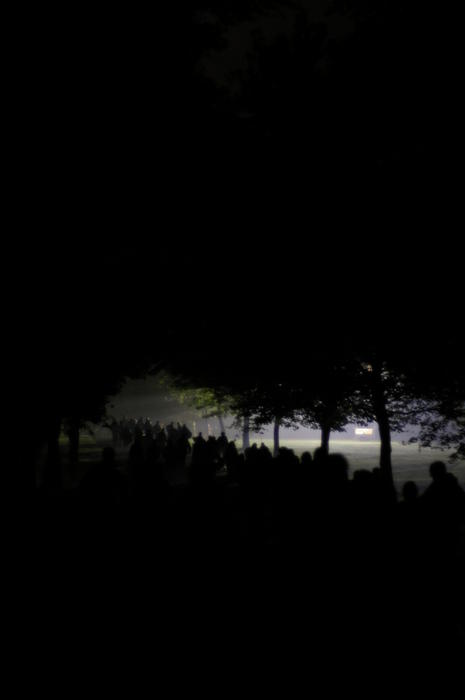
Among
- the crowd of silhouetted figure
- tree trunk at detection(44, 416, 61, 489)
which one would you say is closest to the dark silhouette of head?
the crowd of silhouetted figure

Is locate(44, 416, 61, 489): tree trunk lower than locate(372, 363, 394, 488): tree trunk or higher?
lower

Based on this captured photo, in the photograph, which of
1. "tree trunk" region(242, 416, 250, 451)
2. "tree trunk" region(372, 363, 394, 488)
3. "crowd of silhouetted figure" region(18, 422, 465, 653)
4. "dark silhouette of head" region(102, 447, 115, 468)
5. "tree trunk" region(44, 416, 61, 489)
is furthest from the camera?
"tree trunk" region(242, 416, 250, 451)

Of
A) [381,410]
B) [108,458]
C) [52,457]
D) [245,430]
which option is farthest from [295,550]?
[245,430]

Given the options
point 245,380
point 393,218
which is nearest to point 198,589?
point 393,218

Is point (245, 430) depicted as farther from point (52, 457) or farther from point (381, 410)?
point (381, 410)

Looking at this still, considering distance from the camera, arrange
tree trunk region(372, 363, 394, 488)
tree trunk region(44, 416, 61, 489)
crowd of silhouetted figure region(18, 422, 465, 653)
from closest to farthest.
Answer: crowd of silhouetted figure region(18, 422, 465, 653) < tree trunk region(372, 363, 394, 488) < tree trunk region(44, 416, 61, 489)

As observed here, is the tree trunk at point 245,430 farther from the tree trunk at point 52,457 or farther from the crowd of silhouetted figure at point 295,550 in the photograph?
the crowd of silhouetted figure at point 295,550

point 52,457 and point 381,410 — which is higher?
point 381,410

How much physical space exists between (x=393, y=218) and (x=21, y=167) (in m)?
5.93

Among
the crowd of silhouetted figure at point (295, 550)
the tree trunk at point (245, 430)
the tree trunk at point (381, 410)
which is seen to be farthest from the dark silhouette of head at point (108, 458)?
the tree trunk at point (245, 430)

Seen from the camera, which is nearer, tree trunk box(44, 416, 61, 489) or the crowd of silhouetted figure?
the crowd of silhouetted figure

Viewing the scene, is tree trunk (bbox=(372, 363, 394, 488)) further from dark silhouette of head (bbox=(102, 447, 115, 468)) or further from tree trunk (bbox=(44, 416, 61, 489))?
tree trunk (bbox=(44, 416, 61, 489))

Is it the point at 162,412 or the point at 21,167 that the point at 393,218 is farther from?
the point at 162,412

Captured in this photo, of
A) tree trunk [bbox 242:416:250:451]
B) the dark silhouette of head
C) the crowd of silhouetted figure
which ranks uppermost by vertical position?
tree trunk [bbox 242:416:250:451]
